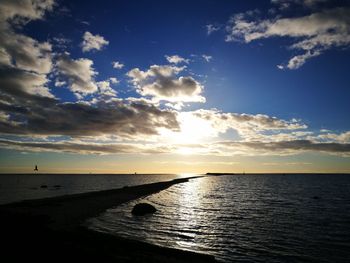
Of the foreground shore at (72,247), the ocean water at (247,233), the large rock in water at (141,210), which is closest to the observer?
the foreground shore at (72,247)

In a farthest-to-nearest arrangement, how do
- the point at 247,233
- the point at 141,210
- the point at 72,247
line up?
the point at 141,210, the point at 247,233, the point at 72,247

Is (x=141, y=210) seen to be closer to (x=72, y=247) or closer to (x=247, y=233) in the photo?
(x=247, y=233)

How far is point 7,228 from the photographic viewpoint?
81.0 ft

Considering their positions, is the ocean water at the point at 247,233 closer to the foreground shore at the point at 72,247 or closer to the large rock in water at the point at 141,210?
the large rock in water at the point at 141,210

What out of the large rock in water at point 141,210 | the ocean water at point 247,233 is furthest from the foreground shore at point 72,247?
the large rock in water at point 141,210

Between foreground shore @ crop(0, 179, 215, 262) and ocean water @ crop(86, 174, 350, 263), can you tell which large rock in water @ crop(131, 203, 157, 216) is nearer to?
ocean water @ crop(86, 174, 350, 263)

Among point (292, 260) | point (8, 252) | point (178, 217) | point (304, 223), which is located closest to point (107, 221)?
point (178, 217)

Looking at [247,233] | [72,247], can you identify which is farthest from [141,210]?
[72,247]

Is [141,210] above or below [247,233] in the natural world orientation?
above

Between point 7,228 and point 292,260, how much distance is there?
23531 millimetres

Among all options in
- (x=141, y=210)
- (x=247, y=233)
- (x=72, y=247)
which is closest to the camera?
(x=72, y=247)

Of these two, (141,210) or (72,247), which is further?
(141,210)

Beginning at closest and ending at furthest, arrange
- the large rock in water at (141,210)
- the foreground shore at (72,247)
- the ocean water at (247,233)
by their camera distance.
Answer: the foreground shore at (72,247) < the ocean water at (247,233) < the large rock in water at (141,210)

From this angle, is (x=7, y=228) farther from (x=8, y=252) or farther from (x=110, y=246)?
(x=110, y=246)
